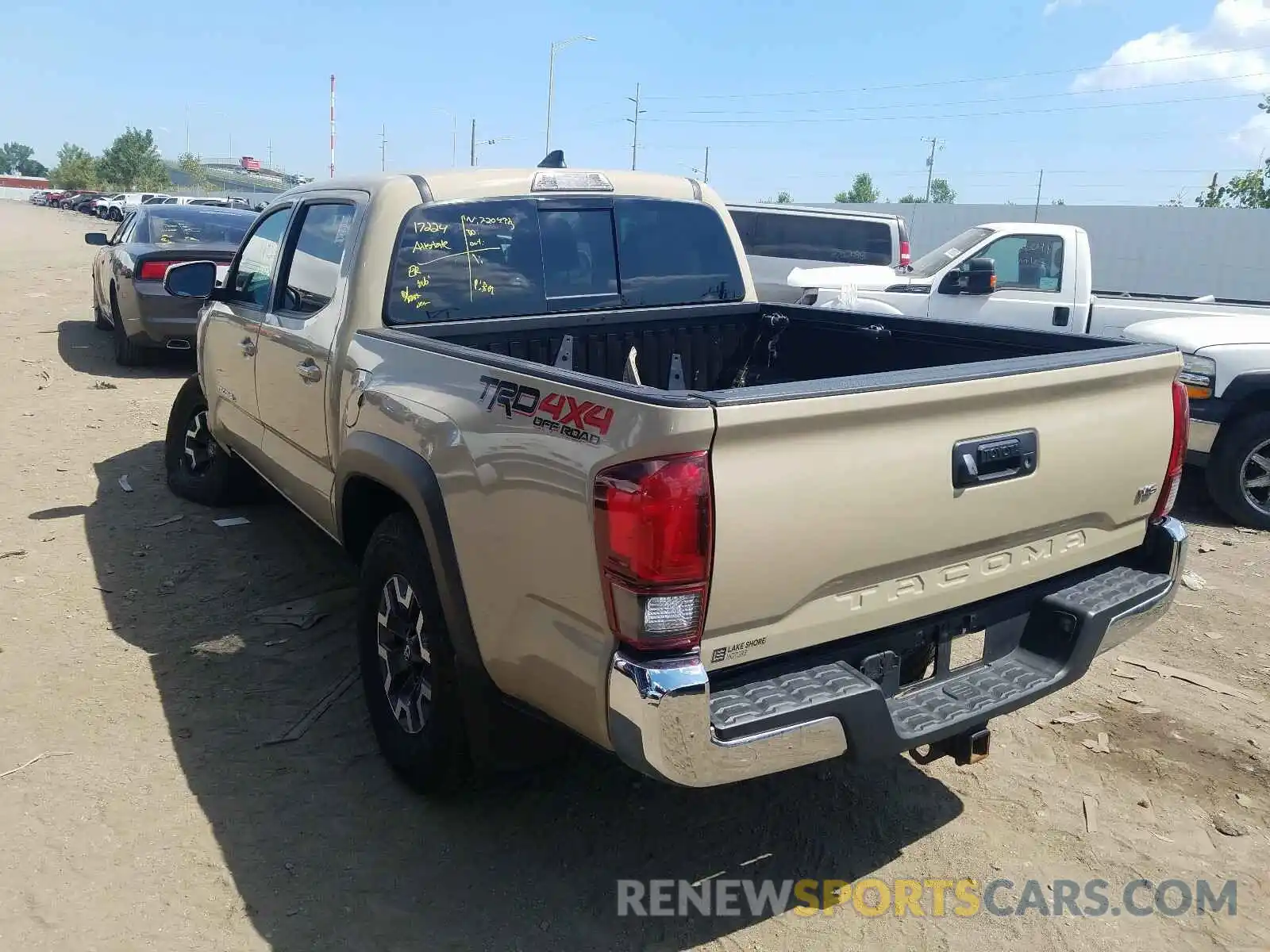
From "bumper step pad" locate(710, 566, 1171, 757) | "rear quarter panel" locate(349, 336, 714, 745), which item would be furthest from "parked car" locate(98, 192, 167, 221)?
"bumper step pad" locate(710, 566, 1171, 757)

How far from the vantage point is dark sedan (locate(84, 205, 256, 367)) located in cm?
1044

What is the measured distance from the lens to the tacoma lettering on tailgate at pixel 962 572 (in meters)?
2.61


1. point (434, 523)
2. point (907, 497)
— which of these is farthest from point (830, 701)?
point (434, 523)

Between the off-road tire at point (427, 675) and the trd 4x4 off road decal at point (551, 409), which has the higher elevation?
the trd 4x4 off road decal at point (551, 409)

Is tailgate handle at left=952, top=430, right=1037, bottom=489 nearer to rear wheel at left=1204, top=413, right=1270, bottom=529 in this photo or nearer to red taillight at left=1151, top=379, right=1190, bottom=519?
red taillight at left=1151, top=379, right=1190, bottom=519

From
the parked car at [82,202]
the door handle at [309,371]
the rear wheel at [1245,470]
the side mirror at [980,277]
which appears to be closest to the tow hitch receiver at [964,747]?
the door handle at [309,371]

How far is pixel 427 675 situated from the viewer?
3244 mm

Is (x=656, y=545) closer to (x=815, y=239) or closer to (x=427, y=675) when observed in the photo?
(x=427, y=675)

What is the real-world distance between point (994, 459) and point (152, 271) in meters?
9.91

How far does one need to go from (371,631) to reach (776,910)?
1.59 meters

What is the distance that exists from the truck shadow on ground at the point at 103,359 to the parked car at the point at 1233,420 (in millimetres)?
9627

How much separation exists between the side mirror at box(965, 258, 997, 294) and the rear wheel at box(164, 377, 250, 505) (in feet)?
21.6

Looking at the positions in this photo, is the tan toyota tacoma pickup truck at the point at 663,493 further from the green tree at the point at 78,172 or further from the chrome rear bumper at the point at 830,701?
the green tree at the point at 78,172

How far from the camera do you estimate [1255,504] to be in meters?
6.78
